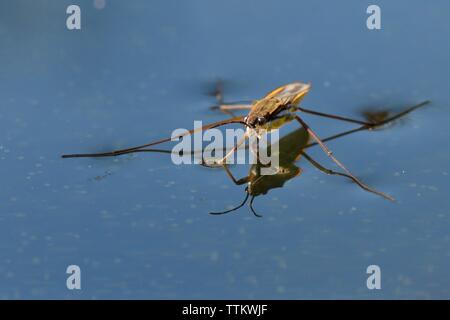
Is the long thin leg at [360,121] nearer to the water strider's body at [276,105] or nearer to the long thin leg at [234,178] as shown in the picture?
the water strider's body at [276,105]

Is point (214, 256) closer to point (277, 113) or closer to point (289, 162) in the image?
point (289, 162)

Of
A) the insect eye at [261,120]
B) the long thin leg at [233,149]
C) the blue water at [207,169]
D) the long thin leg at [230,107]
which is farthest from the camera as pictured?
the long thin leg at [230,107]

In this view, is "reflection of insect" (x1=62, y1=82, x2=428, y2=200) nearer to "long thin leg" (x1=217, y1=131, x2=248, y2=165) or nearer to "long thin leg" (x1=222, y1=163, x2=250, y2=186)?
"long thin leg" (x1=217, y1=131, x2=248, y2=165)

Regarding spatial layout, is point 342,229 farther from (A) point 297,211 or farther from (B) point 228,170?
(B) point 228,170

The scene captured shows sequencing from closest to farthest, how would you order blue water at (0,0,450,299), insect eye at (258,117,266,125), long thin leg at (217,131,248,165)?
blue water at (0,0,450,299) → long thin leg at (217,131,248,165) → insect eye at (258,117,266,125)

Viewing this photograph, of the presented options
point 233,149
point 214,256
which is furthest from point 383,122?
point 214,256

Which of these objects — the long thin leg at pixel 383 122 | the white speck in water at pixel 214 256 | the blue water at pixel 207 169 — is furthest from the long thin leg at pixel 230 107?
the white speck in water at pixel 214 256

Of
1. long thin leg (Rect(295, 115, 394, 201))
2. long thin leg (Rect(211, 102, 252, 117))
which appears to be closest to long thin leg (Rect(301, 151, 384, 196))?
long thin leg (Rect(295, 115, 394, 201))

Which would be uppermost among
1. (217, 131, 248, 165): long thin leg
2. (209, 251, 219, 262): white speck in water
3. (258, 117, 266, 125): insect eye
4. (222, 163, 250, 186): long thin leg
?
(258, 117, 266, 125): insect eye
